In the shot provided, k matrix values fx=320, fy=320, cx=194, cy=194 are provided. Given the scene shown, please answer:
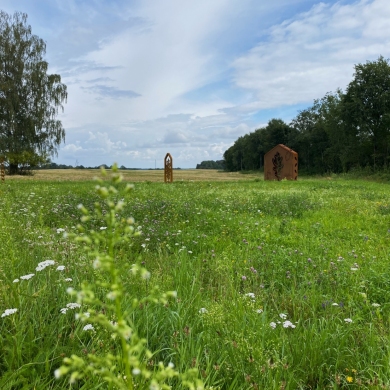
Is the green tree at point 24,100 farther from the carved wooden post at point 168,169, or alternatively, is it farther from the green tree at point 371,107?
the green tree at point 371,107

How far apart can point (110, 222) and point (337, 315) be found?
124 inches

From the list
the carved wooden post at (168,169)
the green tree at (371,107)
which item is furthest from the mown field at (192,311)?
the green tree at (371,107)

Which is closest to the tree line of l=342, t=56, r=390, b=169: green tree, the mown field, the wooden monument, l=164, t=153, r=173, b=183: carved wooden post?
l=342, t=56, r=390, b=169: green tree

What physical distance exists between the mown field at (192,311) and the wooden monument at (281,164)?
89.6ft

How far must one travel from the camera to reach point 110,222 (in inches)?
36.1

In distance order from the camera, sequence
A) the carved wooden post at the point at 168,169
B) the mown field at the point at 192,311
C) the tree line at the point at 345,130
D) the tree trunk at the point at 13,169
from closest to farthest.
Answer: the mown field at the point at 192,311, the carved wooden post at the point at 168,169, the tree line at the point at 345,130, the tree trunk at the point at 13,169

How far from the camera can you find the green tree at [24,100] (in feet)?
116

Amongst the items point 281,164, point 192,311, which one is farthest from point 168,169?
point 192,311

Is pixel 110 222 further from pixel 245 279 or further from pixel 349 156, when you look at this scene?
pixel 349 156

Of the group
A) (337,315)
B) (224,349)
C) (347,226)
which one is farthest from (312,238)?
(224,349)

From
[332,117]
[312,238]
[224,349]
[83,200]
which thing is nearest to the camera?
[224,349]

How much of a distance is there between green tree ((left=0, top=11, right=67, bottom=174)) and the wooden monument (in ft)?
80.5

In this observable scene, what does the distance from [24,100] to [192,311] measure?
132 feet

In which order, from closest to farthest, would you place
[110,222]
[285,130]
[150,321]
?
[110,222] < [150,321] < [285,130]
